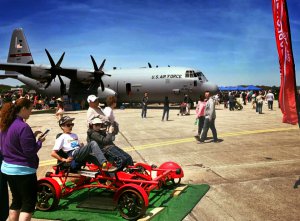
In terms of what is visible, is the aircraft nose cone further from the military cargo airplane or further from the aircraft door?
the aircraft door

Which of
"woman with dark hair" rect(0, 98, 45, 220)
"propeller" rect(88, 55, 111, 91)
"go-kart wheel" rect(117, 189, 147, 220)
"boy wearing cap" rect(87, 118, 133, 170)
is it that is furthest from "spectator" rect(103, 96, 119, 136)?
"propeller" rect(88, 55, 111, 91)

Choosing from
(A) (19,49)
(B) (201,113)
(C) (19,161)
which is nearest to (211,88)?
(B) (201,113)

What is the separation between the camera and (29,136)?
13.2 ft

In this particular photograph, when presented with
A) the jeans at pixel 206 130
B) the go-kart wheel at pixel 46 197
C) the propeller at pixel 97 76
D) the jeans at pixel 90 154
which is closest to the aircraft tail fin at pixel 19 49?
the propeller at pixel 97 76

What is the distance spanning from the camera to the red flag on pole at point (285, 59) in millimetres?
5953

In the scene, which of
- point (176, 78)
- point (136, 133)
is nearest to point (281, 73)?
point (136, 133)

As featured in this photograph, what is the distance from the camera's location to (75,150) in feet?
18.4

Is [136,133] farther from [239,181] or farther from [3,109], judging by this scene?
[3,109]

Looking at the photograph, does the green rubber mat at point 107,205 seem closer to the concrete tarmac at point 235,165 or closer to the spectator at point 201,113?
the concrete tarmac at point 235,165

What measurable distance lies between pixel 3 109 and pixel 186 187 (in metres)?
4.03

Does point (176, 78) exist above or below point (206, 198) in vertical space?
above

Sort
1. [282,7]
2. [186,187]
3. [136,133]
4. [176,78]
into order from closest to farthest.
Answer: [282,7], [186,187], [136,133], [176,78]

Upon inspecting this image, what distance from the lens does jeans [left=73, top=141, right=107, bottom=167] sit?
5359 millimetres

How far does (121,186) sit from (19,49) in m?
33.6
